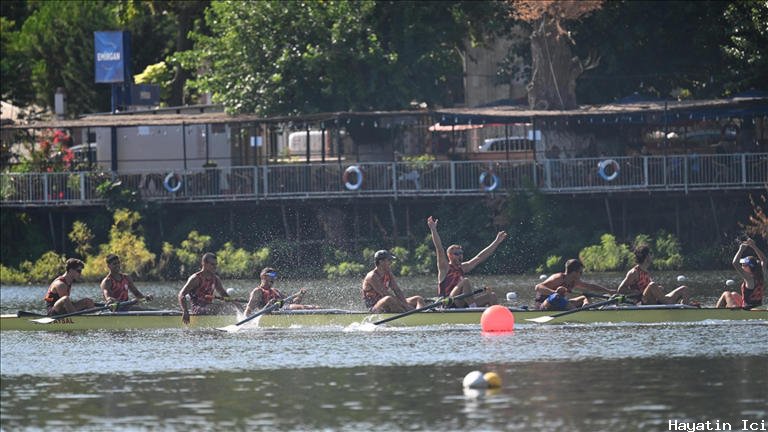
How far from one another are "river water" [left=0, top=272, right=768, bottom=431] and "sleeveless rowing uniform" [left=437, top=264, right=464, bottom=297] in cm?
80

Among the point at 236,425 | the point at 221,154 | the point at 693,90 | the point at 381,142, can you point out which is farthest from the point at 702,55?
the point at 236,425

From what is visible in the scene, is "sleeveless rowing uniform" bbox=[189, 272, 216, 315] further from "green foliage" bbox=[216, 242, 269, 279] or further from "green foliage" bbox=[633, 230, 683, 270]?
"green foliage" bbox=[633, 230, 683, 270]

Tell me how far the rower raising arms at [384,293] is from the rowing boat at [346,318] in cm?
23

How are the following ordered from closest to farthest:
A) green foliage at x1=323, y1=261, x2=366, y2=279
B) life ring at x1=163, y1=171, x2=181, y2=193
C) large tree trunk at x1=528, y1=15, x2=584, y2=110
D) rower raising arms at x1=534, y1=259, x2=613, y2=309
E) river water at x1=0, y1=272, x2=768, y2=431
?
river water at x1=0, y1=272, x2=768, y2=431
rower raising arms at x1=534, y1=259, x2=613, y2=309
green foliage at x1=323, y1=261, x2=366, y2=279
life ring at x1=163, y1=171, x2=181, y2=193
large tree trunk at x1=528, y1=15, x2=584, y2=110

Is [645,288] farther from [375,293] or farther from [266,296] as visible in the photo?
[266,296]

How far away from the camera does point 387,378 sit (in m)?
25.8

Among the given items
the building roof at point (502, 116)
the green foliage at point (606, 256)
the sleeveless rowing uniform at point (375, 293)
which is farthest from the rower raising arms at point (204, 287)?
the building roof at point (502, 116)

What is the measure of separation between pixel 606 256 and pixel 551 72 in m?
8.94

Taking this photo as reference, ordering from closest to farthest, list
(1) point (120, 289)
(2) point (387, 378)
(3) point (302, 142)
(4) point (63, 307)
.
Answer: (2) point (387, 378) → (4) point (63, 307) → (1) point (120, 289) → (3) point (302, 142)

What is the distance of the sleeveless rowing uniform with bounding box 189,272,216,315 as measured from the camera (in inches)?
1350

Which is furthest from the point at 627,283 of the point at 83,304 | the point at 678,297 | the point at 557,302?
the point at 83,304

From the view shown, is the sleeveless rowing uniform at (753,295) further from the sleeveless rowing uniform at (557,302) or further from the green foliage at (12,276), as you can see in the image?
the green foliage at (12,276)

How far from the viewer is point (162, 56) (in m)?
77.6

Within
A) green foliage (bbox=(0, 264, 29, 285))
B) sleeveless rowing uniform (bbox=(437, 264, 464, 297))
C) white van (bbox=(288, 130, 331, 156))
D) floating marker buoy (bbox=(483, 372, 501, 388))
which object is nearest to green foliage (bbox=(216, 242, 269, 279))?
green foliage (bbox=(0, 264, 29, 285))
